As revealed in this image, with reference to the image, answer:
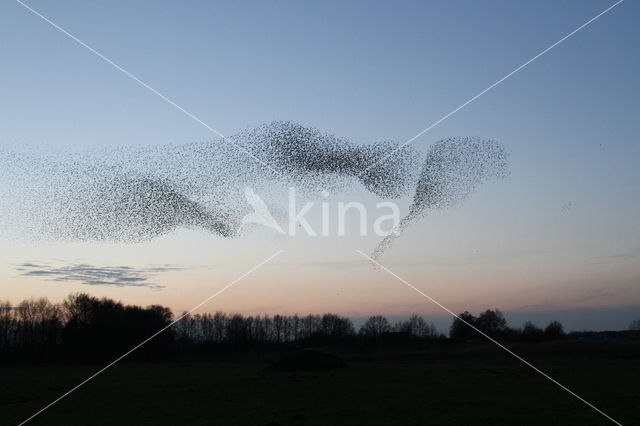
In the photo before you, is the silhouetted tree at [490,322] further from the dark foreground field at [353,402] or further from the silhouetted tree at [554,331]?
the dark foreground field at [353,402]

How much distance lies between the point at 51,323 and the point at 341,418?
127m

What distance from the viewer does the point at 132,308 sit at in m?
150

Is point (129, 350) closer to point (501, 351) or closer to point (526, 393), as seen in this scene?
point (501, 351)

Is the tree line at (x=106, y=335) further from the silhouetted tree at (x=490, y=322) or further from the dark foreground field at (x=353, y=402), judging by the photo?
the dark foreground field at (x=353, y=402)

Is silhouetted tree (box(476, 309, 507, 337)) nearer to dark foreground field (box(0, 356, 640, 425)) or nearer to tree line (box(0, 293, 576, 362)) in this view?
tree line (box(0, 293, 576, 362))

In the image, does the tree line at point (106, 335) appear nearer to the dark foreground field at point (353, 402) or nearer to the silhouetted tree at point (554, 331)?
the silhouetted tree at point (554, 331)

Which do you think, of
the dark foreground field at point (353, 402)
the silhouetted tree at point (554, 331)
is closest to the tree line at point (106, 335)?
the silhouetted tree at point (554, 331)

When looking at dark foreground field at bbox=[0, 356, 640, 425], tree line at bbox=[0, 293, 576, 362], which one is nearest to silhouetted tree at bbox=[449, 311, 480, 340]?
tree line at bbox=[0, 293, 576, 362]

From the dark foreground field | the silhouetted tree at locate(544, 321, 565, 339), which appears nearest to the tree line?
the silhouetted tree at locate(544, 321, 565, 339)

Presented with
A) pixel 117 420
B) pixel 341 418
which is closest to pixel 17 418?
pixel 117 420

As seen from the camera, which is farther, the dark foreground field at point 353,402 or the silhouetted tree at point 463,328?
the silhouetted tree at point 463,328

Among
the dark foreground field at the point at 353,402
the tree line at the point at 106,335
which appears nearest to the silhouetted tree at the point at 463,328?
the tree line at the point at 106,335

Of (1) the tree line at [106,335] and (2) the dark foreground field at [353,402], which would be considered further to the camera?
(1) the tree line at [106,335]

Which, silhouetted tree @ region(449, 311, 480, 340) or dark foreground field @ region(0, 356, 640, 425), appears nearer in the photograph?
dark foreground field @ region(0, 356, 640, 425)
